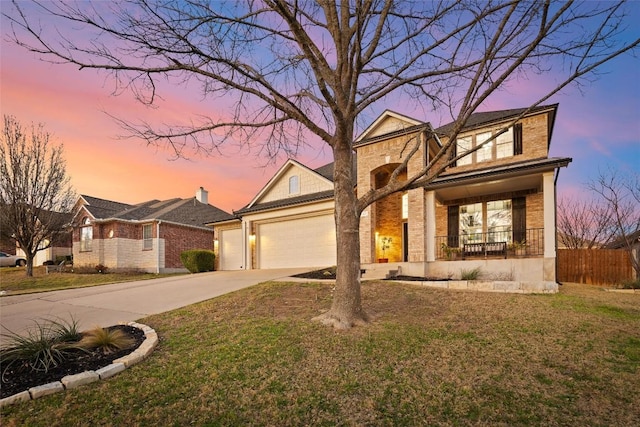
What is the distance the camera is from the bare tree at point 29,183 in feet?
56.3

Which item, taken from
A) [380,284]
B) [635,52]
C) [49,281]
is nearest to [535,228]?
[380,284]

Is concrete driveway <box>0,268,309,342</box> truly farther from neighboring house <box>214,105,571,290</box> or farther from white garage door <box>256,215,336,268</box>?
neighboring house <box>214,105,571,290</box>

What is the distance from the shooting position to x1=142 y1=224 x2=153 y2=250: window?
21.6 metres

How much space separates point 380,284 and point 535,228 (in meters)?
6.76

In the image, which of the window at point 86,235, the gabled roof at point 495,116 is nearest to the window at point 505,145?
the gabled roof at point 495,116

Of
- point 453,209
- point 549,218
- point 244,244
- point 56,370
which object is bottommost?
point 56,370

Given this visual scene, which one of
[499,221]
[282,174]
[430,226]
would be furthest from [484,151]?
[282,174]

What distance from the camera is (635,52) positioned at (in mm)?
4711

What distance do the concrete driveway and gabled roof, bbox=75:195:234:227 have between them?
33.2ft

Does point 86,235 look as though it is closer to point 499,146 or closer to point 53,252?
point 53,252

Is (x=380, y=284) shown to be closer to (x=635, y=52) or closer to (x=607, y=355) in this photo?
(x=607, y=355)

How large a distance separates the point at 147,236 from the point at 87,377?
20.3m

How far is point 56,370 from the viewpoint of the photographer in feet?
13.1

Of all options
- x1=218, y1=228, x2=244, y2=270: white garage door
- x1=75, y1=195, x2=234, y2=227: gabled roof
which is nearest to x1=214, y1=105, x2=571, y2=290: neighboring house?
x1=218, y1=228, x2=244, y2=270: white garage door
